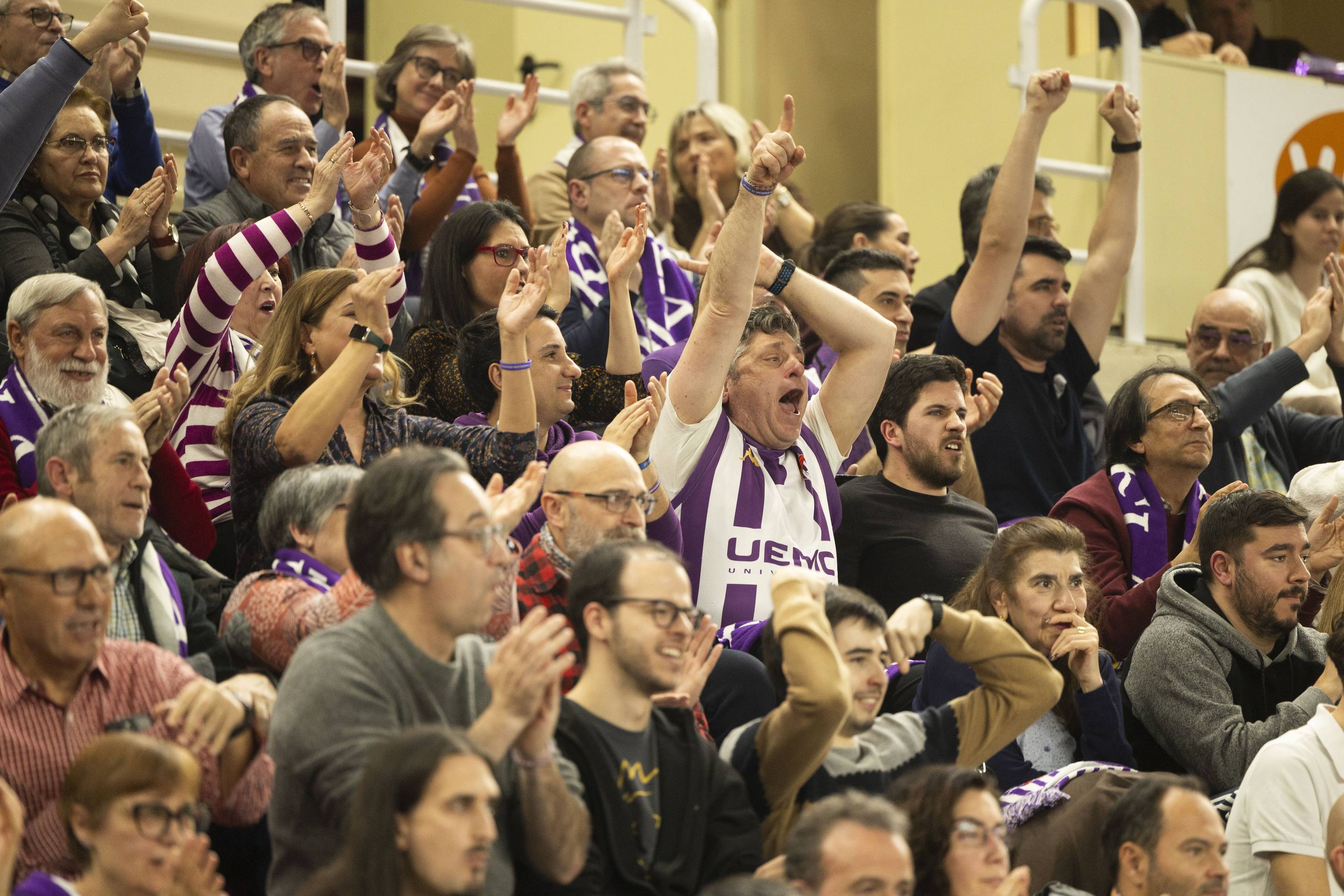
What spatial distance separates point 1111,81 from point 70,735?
5476 millimetres

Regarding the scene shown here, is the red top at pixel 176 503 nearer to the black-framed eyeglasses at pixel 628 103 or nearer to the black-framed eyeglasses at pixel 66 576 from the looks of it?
the black-framed eyeglasses at pixel 66 576

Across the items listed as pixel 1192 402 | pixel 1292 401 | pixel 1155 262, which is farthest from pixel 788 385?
pixel 1155 262

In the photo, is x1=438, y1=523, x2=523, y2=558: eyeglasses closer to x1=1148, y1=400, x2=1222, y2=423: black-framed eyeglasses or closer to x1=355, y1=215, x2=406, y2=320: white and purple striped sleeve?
x1=355, y1=215, x2=406, y2=320: white and purple striped sleeve

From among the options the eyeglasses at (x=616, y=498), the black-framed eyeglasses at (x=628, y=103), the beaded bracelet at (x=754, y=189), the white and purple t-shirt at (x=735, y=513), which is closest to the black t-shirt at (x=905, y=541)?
the white and purple t-shirt at (x=735, y=513)

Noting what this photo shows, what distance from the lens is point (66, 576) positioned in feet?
9.00

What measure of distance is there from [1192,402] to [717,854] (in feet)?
7.91

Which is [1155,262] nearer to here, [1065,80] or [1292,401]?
[1292,401]

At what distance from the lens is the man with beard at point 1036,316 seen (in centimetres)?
517

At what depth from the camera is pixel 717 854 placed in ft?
9.69

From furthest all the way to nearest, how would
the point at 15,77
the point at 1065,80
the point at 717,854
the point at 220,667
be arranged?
the point at 1065,80 → the point at 15,77 → the point at 220,667 → the point at 717,854

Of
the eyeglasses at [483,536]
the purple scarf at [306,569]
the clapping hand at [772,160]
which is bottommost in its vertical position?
the purple scarf at [306,569]

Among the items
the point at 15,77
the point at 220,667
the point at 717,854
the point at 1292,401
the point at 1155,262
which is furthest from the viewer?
the point at 1155,262

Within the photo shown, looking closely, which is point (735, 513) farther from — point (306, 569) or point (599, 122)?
point (599, 122)

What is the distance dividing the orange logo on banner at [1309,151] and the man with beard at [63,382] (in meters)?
5.41
